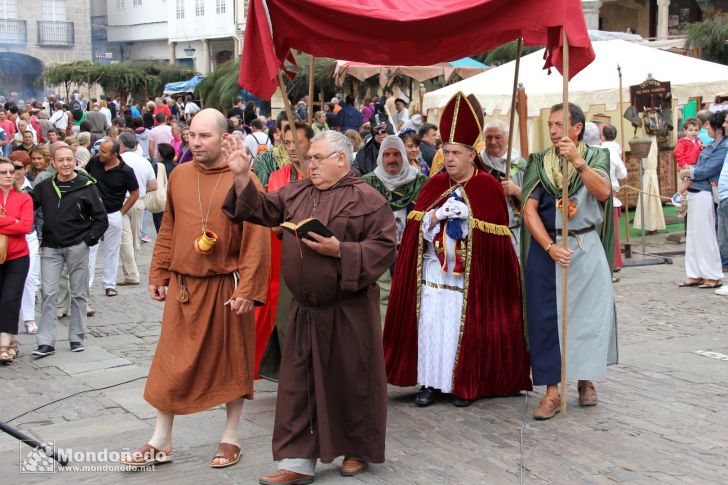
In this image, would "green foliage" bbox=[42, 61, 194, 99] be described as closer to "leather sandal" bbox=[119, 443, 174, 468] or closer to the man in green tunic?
the man in green tunic

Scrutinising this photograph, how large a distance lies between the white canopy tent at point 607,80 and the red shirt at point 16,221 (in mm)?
8587

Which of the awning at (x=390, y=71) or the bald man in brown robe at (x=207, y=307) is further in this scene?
the awning at (x=390, y=71)

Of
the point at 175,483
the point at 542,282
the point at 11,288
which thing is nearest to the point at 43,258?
the point at 11,288

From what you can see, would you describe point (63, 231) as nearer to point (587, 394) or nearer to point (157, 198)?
point (157, 198)

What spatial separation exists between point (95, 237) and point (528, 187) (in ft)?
13.0

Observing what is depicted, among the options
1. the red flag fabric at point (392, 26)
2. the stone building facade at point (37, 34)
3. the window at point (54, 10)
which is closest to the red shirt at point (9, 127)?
the red flag fabric at point (392, 26)

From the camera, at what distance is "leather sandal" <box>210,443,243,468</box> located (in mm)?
5457

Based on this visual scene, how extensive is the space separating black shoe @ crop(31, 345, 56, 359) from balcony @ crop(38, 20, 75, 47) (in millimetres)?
50042

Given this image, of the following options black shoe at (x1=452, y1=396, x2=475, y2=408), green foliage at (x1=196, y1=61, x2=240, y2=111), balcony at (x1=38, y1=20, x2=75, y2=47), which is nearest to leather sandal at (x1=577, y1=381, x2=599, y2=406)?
black shoe at (x1=452, y1=396, x2=475, y2=408)

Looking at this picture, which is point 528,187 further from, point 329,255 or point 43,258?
point 43,258

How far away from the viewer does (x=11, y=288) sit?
809 centimetres

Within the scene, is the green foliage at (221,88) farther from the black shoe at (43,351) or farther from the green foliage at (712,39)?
the black shoe at (43,351)

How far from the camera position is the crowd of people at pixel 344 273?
523cm

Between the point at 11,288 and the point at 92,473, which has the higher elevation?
the point at 11,288
